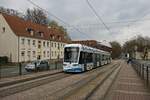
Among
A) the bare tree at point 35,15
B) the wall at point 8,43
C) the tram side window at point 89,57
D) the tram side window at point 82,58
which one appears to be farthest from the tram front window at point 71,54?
the bare tree at point 35,15

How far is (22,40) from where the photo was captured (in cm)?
5900

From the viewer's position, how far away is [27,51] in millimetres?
60188

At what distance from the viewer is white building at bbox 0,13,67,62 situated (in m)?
56.9

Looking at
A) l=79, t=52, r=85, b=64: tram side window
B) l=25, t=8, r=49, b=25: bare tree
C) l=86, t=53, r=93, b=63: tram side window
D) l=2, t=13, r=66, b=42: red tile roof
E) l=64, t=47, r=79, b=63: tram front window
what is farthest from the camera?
l=25, t=8, r=49, b=25: bare tree

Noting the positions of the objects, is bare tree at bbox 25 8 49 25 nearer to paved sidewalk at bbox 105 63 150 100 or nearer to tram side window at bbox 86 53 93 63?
tram side window at bbox 86 53 93 63

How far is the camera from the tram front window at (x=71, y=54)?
2770cm

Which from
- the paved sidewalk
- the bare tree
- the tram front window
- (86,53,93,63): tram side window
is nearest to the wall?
the bare tree

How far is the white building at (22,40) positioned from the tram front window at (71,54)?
29.9m

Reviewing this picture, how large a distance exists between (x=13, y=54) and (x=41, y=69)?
2724 cm

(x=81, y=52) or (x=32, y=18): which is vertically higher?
(x=32, y=18)

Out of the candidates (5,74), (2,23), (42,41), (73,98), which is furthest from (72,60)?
(42,41)

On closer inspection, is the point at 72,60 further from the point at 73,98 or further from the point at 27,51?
the point at 27,51

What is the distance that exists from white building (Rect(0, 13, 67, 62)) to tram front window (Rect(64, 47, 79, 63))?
97.9 ft

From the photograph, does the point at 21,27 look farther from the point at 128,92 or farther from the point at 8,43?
the point at 128,92
